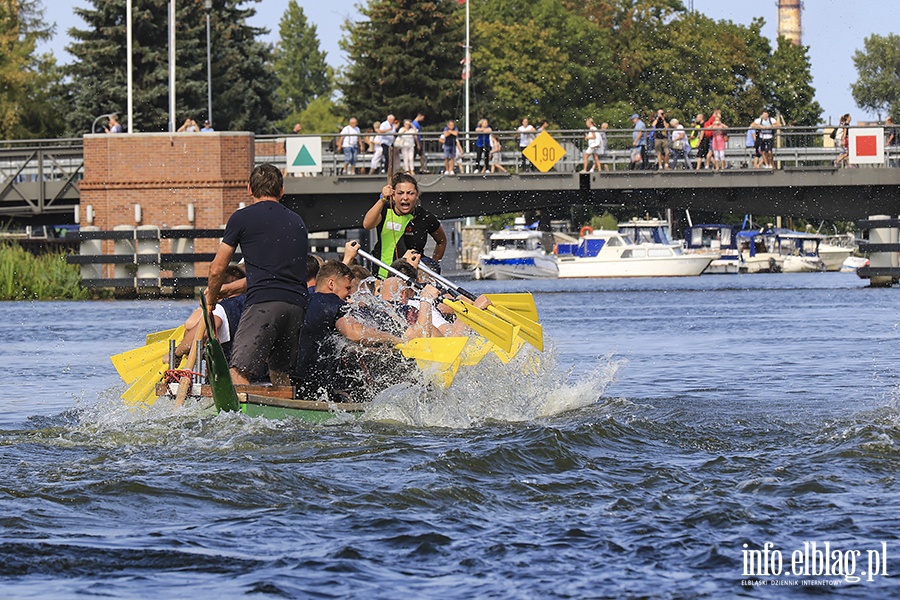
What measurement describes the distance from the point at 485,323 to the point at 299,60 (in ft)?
380

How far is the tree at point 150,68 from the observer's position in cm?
5925

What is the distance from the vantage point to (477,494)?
8.22 metres

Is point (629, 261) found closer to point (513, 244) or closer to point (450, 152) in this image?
point (513, 244)

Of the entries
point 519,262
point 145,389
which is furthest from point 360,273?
point 519,262

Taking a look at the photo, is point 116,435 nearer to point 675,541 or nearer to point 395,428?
point 395,428

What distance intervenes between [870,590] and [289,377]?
5.54 meters

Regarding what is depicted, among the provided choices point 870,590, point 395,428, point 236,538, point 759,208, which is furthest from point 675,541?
point 759,208

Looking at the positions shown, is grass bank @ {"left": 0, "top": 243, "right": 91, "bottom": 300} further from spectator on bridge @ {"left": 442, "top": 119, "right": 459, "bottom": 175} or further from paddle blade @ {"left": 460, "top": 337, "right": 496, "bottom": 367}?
paddle blade @ {"left": 460, "top": 337, "right": 496, "bottom": 367}

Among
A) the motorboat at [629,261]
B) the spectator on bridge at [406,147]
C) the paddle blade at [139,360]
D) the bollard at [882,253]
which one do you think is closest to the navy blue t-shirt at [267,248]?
the paddle blade at [139,360]

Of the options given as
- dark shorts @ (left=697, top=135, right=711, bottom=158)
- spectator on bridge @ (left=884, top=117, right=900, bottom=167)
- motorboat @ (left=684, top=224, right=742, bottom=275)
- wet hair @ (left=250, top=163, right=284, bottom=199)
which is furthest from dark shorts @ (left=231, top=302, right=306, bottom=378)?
motorboat @ (left=684, top=224, right=742, bottom=275)

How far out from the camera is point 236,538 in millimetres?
7152

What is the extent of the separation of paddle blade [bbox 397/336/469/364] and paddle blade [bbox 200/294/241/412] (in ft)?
5.08

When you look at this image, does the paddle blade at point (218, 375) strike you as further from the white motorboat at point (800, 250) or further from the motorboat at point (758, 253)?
the white motorboat at point (800, 250)

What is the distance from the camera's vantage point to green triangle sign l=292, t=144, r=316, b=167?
37.9 metres
